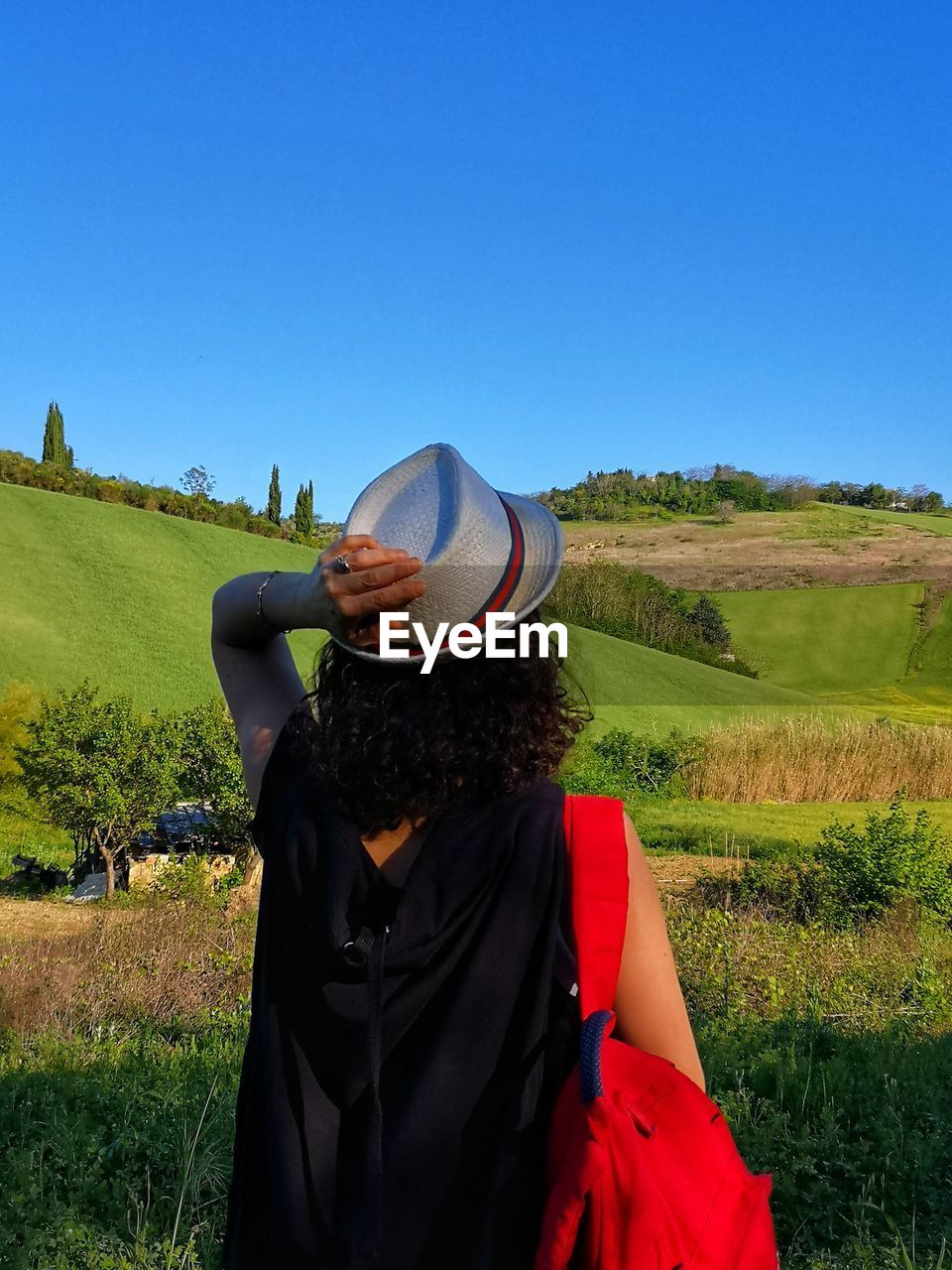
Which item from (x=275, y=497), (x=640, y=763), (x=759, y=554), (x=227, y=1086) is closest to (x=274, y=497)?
(x=275, y=497)

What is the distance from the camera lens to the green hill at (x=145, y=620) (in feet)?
83.6

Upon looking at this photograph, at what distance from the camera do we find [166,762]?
10062 millimetres

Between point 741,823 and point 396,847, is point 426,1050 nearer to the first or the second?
point 396,847

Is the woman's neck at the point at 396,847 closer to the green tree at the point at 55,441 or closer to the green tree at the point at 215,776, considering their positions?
the green tree at the point at 215,776

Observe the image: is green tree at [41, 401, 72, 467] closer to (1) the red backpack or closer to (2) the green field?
(2) the green field

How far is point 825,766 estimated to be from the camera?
16375mm

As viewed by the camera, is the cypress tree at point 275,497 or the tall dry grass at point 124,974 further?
the cypress tree at point 275,497

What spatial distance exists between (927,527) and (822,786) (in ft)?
154

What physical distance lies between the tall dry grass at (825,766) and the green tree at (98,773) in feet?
30.7

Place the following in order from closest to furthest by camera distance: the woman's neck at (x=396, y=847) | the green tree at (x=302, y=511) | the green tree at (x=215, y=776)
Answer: the woman's neck at (x=396, y=847), the green tree at (x=215, y=776), the green tree at (x=302, y=511)

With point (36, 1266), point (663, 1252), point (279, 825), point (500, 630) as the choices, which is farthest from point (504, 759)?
point (36, 1266)

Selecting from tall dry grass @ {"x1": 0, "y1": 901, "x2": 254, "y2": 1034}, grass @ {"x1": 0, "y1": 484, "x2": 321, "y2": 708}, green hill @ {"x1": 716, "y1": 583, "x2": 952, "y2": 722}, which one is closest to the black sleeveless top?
tall dry grass @ {"x1": 0, "y1": 901, "x2": 254, "y2": 1034}

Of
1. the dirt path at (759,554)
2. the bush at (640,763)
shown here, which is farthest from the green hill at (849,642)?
the bush at (640,763)

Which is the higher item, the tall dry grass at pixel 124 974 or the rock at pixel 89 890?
the tall dry grass at pixel 124 974
